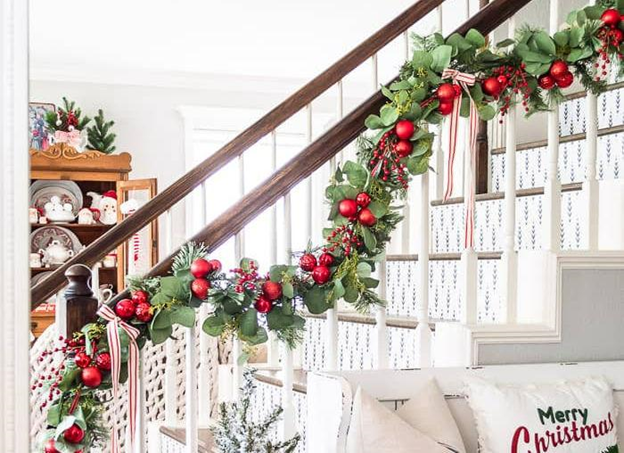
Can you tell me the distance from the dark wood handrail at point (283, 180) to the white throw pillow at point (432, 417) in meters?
0.59

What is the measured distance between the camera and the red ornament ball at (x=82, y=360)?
72.0 inches

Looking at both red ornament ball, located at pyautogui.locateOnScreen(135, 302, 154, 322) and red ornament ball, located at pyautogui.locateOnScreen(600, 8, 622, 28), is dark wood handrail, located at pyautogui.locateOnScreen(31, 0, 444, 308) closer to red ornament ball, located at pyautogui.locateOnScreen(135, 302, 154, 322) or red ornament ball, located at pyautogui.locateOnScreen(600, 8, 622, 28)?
red ornament ball, located at pyautogui.locateOnScreen(135, 302, 154, 322)

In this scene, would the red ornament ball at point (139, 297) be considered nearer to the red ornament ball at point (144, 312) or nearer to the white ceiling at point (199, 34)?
the red ornament ball at point (144, 312)

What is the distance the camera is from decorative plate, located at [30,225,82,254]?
5973mm

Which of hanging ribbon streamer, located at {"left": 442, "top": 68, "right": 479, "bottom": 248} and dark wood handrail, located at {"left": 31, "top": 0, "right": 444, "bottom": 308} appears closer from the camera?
hanging ribbon streamer, located at {"left": 442, "top": 68, "right": 479, "bottom": 248}

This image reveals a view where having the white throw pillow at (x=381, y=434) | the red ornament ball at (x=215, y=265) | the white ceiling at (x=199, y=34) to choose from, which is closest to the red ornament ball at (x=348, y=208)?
the red ornament ball at (x=215, y=265)

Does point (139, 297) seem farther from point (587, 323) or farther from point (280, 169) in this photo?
point (587, 323)

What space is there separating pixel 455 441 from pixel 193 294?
0.70 metres

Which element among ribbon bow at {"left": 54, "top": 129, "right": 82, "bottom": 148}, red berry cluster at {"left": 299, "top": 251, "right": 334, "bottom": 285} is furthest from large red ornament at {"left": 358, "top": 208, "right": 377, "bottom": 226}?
ribbon bow at {"left": 54, "top": 129, "right": 82, "bottom": 148}

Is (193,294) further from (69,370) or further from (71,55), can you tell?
(71,55)

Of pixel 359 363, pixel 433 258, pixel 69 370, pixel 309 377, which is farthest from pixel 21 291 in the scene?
pixel 433 258

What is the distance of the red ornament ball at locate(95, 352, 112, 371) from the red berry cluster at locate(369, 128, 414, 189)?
77cm

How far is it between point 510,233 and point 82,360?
1150 millimetres

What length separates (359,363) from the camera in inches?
110
